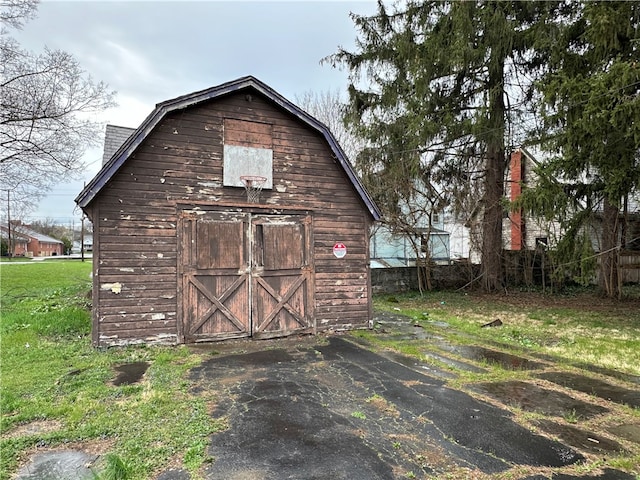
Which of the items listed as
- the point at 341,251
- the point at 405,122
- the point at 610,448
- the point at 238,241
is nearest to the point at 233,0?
the point at 238,241

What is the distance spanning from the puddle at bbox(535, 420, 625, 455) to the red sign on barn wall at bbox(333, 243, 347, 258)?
5480 mm

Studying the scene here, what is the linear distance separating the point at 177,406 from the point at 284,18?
30.9ft

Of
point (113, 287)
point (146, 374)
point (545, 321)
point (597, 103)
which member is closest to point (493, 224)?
point (545, 321)

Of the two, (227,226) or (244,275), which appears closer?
(227,226)

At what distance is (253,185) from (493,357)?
550 centimetres

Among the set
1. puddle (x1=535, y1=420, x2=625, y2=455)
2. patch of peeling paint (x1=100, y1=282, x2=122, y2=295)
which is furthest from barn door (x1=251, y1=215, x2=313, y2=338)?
puddle (x1=535, y1=420, x2=625, y2=455)

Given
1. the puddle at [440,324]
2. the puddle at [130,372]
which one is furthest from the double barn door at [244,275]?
the puddle at [440,324]

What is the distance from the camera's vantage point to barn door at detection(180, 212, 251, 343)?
775cm

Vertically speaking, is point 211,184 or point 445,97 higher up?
point 445,97

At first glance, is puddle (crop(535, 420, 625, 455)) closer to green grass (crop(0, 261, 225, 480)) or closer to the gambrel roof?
green grass (crop(0, 261, 225, 480))

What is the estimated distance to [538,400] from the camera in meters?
4.93

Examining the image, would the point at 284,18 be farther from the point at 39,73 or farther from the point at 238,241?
the point at 39,73

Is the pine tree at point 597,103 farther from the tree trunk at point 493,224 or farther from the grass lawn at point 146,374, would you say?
the tree trunk at point 493,224

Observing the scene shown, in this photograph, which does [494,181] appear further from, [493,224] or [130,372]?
[130,372]
